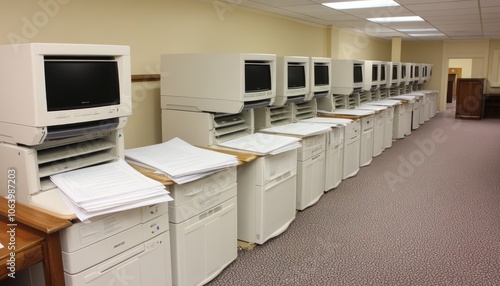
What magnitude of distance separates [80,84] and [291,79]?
7.23 feet

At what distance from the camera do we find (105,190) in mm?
1740

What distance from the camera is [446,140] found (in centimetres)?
720

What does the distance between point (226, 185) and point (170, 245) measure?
54 centimetres

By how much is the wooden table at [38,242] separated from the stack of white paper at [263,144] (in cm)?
149

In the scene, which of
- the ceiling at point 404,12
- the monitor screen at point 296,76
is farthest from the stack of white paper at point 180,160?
the ceiling at point 404,12

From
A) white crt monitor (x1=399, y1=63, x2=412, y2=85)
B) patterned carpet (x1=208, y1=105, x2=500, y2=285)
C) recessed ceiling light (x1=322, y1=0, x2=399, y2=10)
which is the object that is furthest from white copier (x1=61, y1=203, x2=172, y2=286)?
white crt monitor (x1=399, y1=63, x2=412, y2=85)

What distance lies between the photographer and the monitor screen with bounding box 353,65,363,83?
5.01 metres

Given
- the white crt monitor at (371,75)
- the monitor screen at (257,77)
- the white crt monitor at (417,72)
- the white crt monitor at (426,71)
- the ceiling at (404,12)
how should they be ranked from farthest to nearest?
the white crt monitor at (426,71), the white crt monitor at (417,72), the white crt monitor at (371,75), the ceiling at (404,12), the monitor screen at (257,77)

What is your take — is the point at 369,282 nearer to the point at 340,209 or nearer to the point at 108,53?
the point at 340,209

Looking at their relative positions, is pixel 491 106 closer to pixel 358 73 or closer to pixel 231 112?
pixel 358 73

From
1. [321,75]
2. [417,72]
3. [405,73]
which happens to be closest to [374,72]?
[321,75]

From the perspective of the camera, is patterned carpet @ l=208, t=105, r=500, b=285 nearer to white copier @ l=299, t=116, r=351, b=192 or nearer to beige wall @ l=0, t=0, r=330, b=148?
white copier @ l=299, t=116, r=351, b=192

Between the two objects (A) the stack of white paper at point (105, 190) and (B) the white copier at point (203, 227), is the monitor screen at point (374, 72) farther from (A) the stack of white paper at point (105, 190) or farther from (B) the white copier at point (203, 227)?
(A) the stack of white paper at point (105, 190)

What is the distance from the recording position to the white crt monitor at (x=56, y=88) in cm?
167
